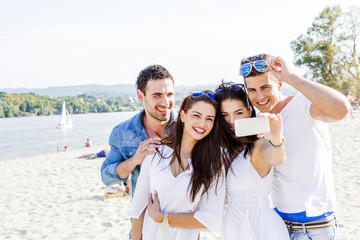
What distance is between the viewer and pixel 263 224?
2.17 meters

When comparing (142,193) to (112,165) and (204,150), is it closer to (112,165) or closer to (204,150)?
(112,165)

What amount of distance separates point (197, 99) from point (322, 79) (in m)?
35.0

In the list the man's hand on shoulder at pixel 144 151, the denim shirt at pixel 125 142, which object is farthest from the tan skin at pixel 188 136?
the denim shirt at pixel 125 142

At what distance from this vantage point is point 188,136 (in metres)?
2.68

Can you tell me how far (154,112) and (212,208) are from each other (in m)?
1.09

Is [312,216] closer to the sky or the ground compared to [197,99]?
closer to the ground

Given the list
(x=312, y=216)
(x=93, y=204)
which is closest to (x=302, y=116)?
(x=312, y=216)

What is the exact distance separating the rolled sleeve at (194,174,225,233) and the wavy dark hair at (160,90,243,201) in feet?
0.18

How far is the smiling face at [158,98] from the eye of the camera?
284cm

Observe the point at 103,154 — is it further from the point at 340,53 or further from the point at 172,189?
the point at 340,53

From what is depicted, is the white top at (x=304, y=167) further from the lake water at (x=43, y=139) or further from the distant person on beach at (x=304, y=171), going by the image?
the lake water at (x=43, y=139)

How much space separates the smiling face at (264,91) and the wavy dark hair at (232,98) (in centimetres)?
7

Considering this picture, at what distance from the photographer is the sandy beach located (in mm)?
6016

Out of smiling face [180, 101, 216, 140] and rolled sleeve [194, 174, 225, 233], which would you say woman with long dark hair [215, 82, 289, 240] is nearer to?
rolled sleeve [194, 174, 225, 233]
